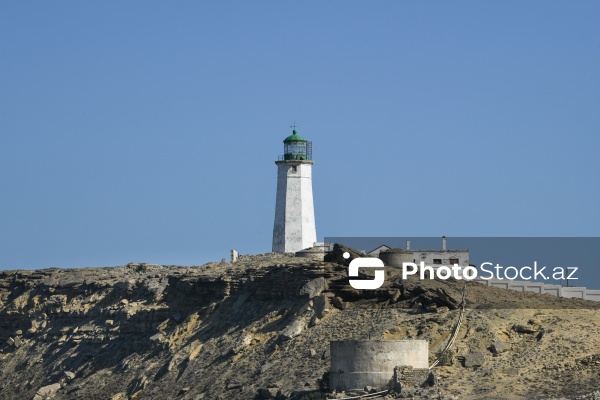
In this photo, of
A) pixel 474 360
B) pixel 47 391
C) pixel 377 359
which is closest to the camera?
pixel 377 359

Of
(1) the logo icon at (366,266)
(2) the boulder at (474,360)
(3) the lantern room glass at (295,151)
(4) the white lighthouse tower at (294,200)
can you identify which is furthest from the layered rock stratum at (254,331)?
(3) the lantern room glass at (295,151)

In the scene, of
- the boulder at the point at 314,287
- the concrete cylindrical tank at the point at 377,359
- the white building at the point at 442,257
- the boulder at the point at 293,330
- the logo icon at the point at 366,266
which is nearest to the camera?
the concrete cylindrical tank at the point at 377,359

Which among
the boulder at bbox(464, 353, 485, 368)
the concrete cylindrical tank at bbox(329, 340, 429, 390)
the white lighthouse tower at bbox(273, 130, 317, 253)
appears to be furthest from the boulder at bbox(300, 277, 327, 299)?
the white lighthouse tower at bbox(273, 130, 317, 253)

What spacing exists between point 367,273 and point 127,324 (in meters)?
13.9

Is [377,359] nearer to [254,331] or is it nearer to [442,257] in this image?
[254,331]

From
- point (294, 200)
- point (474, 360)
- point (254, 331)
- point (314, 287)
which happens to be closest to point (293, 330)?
point (314, 287)

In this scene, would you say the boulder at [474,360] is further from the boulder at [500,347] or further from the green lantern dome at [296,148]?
the green lantern dome at [296,148]

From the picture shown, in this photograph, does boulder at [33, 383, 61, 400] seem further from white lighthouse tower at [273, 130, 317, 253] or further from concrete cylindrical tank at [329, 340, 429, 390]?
concrete cylindrical tank at [329, 340, 429, 390]

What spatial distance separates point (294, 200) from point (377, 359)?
3481cm

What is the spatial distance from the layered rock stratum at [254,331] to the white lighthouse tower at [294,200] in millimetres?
4459

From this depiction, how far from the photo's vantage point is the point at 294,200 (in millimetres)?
82000

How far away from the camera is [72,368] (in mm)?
69438

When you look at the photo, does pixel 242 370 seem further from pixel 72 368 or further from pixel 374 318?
pixel 72 368

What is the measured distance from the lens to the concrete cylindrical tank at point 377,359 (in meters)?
47.5
